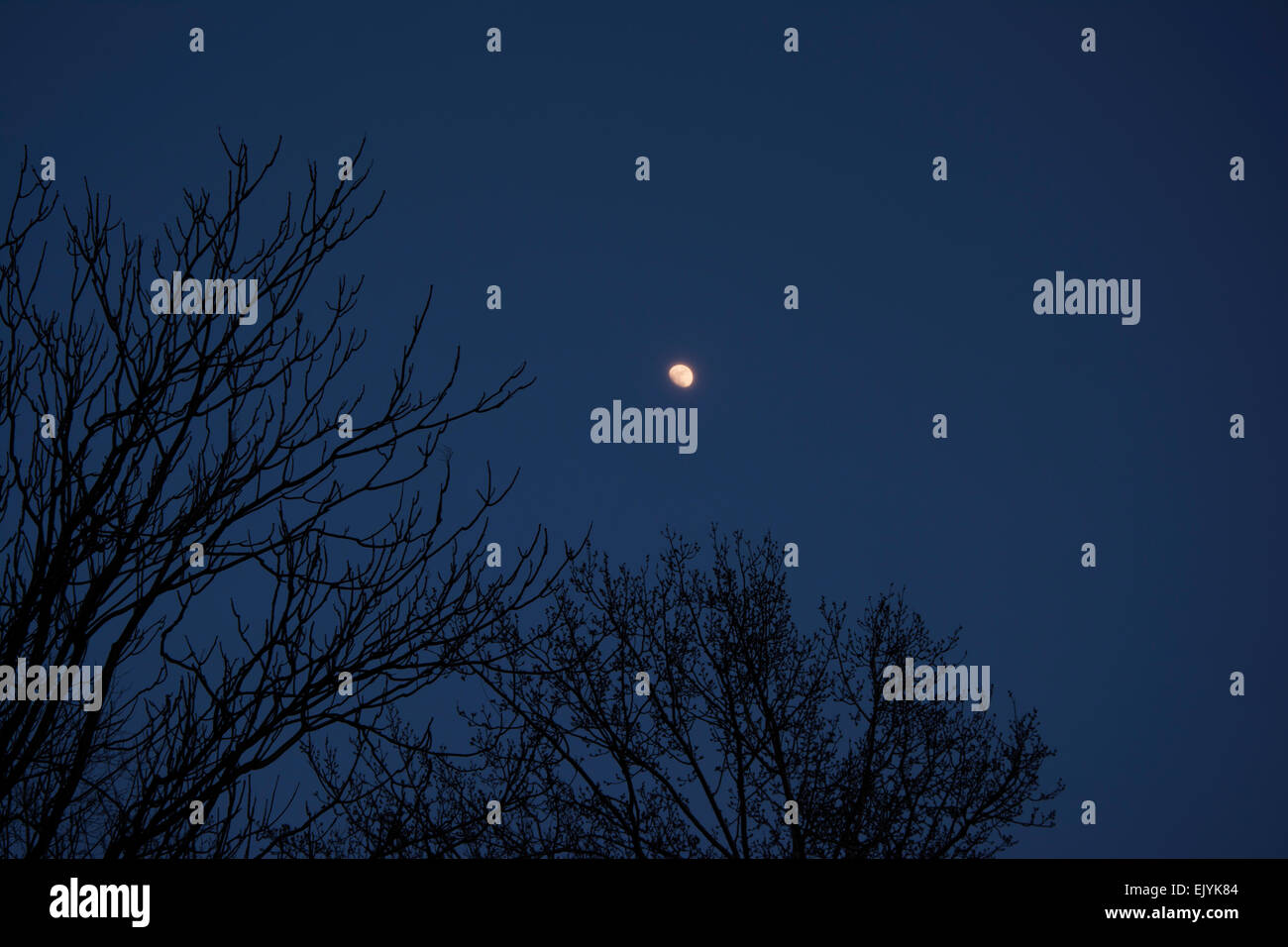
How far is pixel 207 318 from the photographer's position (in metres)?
4.10

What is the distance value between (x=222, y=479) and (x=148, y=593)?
63cm

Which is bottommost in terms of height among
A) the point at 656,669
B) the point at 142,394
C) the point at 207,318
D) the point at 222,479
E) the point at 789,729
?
the point at 789,729

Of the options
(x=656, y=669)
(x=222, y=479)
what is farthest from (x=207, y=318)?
(x=656, y=669)
